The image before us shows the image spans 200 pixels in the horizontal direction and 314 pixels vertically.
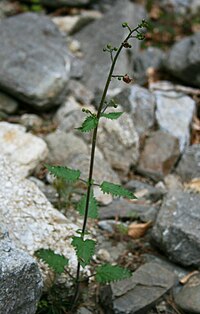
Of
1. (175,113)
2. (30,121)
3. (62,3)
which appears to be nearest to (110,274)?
(30,121)

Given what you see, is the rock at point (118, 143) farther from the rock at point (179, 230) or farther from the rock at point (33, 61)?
the rock at point (179, 230)

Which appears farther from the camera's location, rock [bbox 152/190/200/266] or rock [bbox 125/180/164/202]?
rock [bbox 125/180/164/202]

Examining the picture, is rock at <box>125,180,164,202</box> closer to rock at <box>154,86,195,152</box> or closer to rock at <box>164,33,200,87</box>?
rock at <box>154,86,195,152</box>

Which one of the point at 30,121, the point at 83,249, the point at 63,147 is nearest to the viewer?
the point at 83,249

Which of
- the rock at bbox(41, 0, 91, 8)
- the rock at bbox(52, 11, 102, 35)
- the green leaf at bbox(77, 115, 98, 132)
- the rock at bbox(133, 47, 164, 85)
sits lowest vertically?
the rock at bbox(133, 47, 164, 85)

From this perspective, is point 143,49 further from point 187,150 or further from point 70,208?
point 70,208

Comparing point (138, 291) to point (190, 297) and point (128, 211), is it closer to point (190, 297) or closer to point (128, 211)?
point (190, 297)

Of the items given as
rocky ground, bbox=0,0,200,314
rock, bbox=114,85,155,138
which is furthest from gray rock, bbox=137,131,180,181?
rock, bbox=114,85,155,138
